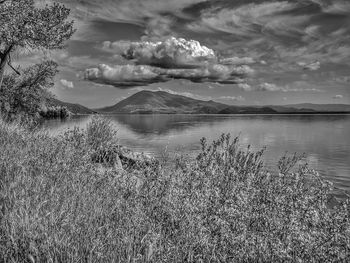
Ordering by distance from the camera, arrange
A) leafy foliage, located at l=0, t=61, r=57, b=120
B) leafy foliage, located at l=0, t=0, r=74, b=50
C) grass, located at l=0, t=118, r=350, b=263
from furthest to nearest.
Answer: leafy foliage, located at l=0, t=61, r=57, b=120, leafy foliage, located at l=0, t=0, r=74, b=50, grass, located at l=0, t=118, r=350, b=263

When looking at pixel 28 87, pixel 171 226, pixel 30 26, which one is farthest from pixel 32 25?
pixel 171 226

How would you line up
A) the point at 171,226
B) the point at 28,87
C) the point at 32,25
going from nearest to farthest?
the point at 171,226
the point at 32,25
the point at 28,87

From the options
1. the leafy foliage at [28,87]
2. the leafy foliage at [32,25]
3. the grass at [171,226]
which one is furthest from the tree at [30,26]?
the grass at [171,226]

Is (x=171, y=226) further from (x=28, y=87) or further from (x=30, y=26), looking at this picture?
(x=28, y=87)

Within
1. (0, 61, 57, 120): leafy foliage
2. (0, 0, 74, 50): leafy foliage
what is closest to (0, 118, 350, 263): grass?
(0, 0, 74, 50): leafy foliage

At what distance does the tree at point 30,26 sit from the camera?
16.6m

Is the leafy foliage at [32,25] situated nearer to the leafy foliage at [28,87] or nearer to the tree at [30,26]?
the tree at [30,26]

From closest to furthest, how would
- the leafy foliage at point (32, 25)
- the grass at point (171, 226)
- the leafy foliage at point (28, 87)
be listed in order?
the grass at point (171, 226) → the leafy foliage at point (32, 25) → the leafy foliage at point (28, 87)

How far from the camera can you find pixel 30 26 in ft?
64.9

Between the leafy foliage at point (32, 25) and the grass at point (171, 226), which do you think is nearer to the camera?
the grass at point (171, 226)

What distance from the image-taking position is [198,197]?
472 cm

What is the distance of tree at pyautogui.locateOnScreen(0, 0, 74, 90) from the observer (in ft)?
54.6

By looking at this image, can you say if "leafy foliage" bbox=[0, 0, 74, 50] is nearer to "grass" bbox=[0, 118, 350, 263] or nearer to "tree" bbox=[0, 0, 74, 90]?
"tree" bbox=[0, 0, 74, 90]

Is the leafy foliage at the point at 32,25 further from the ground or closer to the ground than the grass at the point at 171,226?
further from the ground
